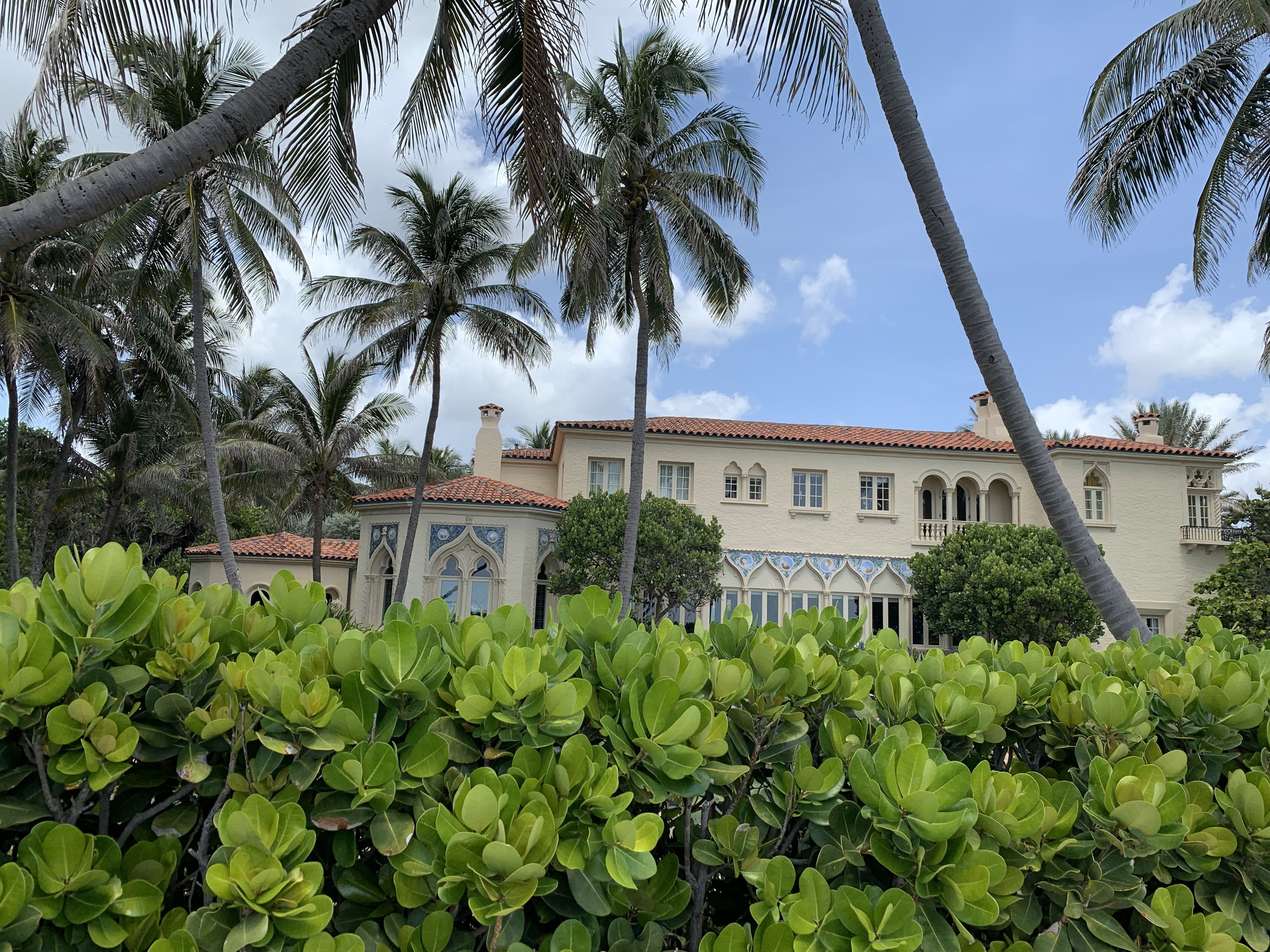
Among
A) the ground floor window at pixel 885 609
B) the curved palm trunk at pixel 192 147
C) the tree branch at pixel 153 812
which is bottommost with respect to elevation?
the ground floor window at pixel 885 609

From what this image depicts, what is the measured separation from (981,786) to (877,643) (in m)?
0.86

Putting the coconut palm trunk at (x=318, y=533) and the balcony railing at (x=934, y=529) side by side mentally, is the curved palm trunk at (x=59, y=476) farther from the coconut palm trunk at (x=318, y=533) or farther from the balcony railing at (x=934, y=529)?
the balcony railing at (x=934, y=529)

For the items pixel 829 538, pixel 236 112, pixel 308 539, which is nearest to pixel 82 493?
pixel 308 539

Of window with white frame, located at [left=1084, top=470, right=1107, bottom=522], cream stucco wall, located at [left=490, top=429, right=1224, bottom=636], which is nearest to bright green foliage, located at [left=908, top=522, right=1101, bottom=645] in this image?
cream stucco wall, located at [left=490, top=429, right=1224, bottom=636]

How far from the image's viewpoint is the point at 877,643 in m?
2.89

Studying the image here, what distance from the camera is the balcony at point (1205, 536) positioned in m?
28.1

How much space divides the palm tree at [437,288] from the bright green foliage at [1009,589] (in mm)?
13660

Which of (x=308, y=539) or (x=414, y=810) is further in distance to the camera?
(x=308, y=539)

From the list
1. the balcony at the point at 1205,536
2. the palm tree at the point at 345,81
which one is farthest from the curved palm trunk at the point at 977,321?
the balcony at the point at 1205,536

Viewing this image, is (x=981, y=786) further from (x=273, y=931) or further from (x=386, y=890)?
(x=273, y=931)

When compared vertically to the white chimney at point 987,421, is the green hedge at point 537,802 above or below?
below

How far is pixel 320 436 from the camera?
86.8 ft

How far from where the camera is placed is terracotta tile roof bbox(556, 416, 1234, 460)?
27.2 meters

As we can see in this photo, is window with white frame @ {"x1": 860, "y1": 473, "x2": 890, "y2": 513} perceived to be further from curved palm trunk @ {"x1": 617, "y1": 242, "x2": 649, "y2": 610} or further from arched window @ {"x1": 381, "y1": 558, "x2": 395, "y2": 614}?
arched window @ {"x1": 381, "y1": 558, "x2": 395, "y2": 614}
